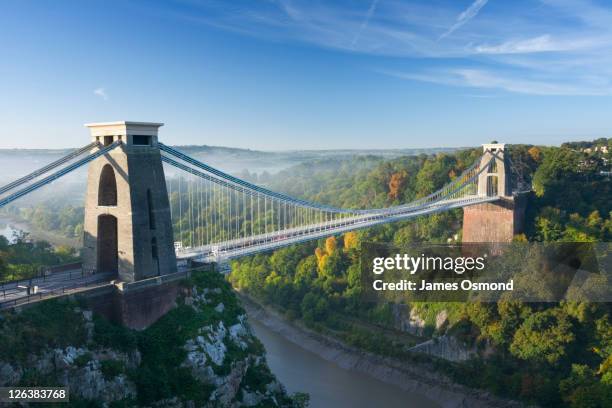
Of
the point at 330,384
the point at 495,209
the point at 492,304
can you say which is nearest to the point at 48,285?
the point at 330,384

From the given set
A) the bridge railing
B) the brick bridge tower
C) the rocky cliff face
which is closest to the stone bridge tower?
the bridge railing

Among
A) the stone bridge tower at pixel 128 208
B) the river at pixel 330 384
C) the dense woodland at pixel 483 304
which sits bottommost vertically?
the river at pixel 330 384

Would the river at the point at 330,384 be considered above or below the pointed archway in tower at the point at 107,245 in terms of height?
below

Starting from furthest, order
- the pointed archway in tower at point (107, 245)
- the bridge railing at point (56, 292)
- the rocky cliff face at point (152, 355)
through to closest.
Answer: the pointed archway in tower at point (107, 245), the bridge railing at point (56, 292), the rocky cliff face at point (152, 355)

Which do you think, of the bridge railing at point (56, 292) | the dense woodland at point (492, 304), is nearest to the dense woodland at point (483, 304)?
the dense woodland at point (492, 304)

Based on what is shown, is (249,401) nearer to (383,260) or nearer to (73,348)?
(73,348)

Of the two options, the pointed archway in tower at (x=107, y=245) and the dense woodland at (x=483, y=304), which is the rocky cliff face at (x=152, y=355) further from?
the dense woodland at (x=483, y=304)

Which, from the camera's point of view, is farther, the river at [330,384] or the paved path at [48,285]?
the river at [330,384]

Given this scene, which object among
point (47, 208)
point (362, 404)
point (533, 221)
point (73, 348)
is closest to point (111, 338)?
point (73, 348)
